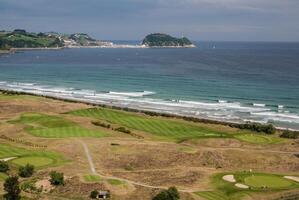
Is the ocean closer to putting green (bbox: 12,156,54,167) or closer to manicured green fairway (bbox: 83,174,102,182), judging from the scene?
putting green (bbox: 12,156,54,167)

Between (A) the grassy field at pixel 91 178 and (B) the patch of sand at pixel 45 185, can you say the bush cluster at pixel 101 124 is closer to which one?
(A) the grassy field at pixel 91 178

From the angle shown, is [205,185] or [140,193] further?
[205,185]

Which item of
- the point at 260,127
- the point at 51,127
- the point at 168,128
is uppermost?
the point at 260,127

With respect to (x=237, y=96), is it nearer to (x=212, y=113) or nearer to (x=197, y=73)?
(x=212, y=113)

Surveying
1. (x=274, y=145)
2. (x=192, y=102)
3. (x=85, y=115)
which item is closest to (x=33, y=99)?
(x=85, y=115)

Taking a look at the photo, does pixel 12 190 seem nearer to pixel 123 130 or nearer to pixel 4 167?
pixel 4 167

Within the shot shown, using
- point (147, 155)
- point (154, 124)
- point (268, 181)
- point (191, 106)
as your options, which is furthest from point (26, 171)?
point (191, 106)

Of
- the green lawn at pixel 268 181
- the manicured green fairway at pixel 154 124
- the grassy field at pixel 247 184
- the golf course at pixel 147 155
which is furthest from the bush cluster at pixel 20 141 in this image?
the green lawn at pixel 268 181
